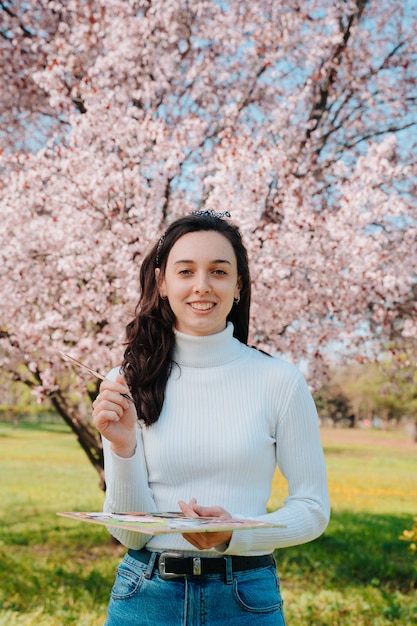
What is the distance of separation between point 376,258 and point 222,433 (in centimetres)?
412

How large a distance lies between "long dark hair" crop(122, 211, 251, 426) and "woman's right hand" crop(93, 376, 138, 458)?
13cm

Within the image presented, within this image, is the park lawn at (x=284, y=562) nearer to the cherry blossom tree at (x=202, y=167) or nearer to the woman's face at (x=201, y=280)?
the cherry blossom tree at (x=202, y=167)

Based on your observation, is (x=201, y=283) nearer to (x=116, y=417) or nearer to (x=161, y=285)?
(x=161, y=285)

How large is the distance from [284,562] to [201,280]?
20.3 ft

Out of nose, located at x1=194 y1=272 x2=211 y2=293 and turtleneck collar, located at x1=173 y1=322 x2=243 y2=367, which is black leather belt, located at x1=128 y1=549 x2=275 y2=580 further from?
nose, located at x1=194 y1=272 x2=211 y2=293

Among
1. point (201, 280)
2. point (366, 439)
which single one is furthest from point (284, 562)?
point (366, 439)

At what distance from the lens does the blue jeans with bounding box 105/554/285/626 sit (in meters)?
1.96

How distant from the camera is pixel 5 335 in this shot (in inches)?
265

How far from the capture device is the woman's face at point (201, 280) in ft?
7.15

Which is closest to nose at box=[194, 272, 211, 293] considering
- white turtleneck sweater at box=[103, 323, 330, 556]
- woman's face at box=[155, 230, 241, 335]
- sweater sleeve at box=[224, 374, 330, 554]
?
woman's face at box=[155, 230, 241, 335]

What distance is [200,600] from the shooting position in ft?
6.43

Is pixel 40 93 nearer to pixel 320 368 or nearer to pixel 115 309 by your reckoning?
pixel 115 309

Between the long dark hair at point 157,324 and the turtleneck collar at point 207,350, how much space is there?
0.05m

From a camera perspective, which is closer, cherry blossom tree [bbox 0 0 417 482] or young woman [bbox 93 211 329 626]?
young woman [bbox 93 211 329 626]
